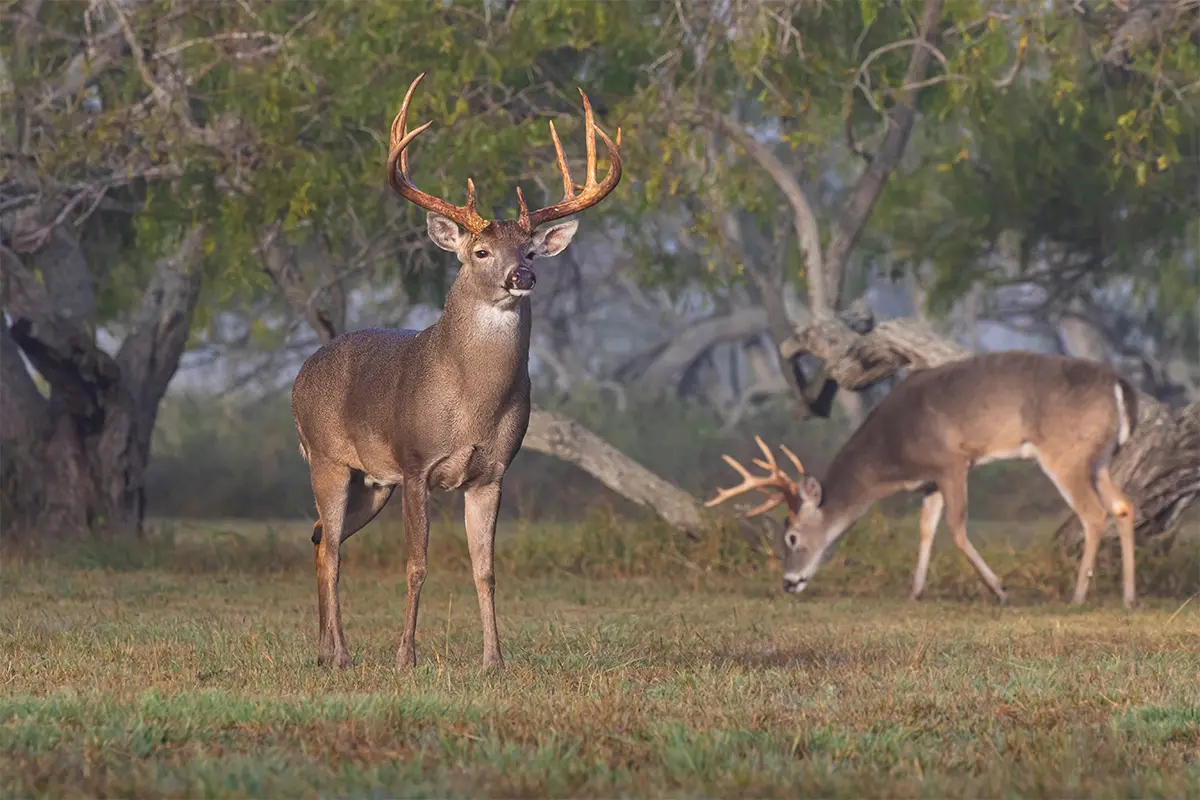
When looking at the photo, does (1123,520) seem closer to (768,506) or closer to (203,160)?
(768,506)

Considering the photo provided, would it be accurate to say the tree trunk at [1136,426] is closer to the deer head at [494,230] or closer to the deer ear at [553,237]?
the deer ear at [553,237]

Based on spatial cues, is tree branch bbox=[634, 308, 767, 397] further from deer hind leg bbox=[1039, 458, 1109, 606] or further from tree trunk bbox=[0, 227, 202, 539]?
deer hind leg bbox=[1039, 458, 1109, 606]

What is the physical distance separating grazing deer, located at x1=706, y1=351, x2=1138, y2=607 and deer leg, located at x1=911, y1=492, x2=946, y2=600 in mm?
12

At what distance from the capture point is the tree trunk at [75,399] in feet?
54.6

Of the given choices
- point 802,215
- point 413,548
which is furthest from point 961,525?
point 413,548

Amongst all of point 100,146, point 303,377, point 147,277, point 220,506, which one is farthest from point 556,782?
point 220,506

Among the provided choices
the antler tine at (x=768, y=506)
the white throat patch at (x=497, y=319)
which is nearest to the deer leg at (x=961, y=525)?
the antler tine at (x=768, y=506)

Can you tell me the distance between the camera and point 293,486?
25.9 meters

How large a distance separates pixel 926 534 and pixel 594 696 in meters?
8.44

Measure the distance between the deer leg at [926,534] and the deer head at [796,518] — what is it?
77cm

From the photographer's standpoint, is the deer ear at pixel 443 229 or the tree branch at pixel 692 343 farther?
the tree branch at pixel 692 343

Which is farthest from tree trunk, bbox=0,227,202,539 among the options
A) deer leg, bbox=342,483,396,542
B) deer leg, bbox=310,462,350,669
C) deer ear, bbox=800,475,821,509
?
deer leg, bbox=310,462,350,669

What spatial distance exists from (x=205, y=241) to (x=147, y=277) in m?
6.54

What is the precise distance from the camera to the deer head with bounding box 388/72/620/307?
8.80 m
